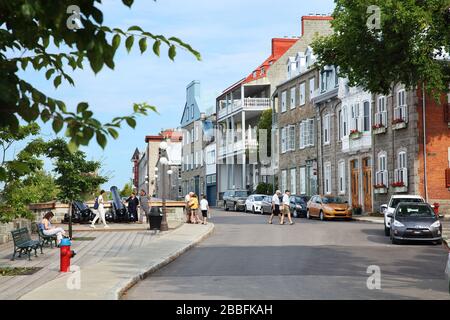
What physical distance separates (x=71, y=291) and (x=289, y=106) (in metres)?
44.6

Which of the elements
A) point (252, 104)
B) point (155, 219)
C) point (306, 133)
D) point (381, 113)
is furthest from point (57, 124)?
point (252, 104)

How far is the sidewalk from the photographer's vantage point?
11211mm

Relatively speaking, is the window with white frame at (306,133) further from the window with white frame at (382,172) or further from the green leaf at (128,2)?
the green leaf at (128,2)

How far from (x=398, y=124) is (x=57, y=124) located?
33.7 m

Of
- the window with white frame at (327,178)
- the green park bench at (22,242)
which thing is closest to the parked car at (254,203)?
the window with white frame at (327,178)

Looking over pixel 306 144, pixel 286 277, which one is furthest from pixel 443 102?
pixel 286 277

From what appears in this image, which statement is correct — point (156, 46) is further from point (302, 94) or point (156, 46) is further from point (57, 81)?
point (302, 94)

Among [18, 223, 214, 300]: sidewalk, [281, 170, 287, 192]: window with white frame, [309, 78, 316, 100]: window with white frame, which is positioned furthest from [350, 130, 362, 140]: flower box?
[18, 223, 214, 300]: sidewalk

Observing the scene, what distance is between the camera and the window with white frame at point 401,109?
1420 inches

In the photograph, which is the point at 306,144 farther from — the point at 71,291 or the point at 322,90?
the point at 71,291

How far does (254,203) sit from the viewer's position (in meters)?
47.9

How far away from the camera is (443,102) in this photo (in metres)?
35.2

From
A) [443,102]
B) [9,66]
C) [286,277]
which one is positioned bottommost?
[286,277]

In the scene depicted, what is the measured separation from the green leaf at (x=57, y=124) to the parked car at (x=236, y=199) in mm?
47504
